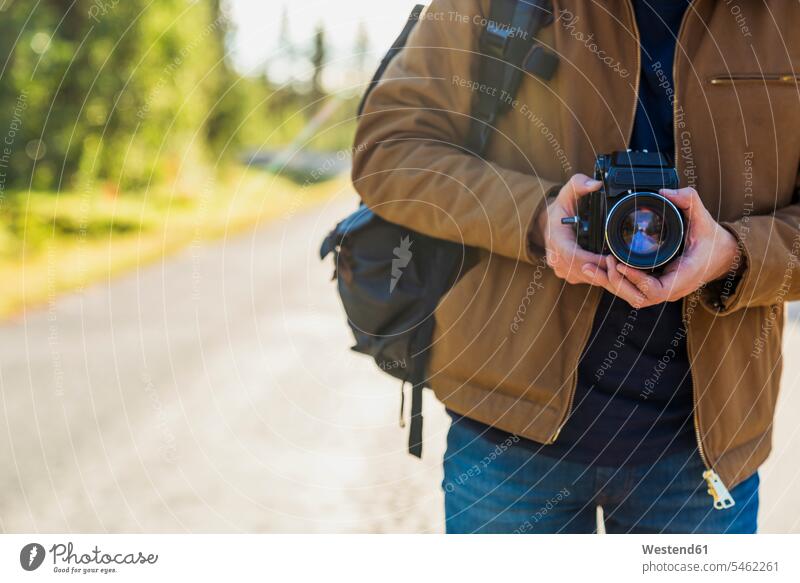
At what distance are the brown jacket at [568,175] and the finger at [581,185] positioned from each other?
68 millimetres

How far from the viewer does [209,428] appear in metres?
4.06

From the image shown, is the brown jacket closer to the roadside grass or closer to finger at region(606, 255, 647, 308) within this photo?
finger at region(606, 255, 647, 308)

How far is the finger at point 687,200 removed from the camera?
135cm

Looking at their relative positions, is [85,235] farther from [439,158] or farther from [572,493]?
[572,493]

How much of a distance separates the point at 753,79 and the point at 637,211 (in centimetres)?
32

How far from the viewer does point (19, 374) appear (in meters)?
4.71

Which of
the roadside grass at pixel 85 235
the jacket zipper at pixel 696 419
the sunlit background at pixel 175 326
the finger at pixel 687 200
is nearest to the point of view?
the finger at pixel 687 200

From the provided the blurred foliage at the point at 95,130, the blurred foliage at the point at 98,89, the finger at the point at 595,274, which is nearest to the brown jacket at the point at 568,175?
the finger at the point at 595,274

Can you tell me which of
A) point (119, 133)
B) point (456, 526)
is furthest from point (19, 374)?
point (119, 133)

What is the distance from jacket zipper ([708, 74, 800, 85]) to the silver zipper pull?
0.70 metres

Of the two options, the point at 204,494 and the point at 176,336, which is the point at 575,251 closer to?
the point at 204,494

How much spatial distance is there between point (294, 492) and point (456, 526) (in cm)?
182

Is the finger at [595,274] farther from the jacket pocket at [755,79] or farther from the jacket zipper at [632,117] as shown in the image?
the jacket pocket at [755,79]
